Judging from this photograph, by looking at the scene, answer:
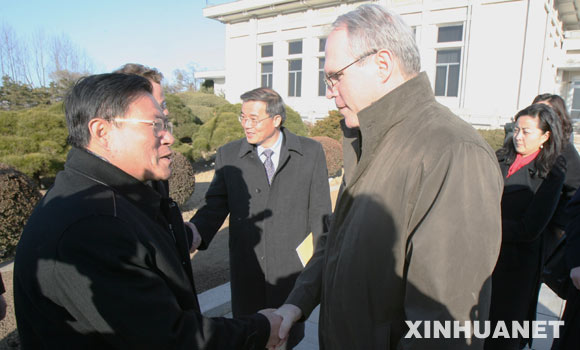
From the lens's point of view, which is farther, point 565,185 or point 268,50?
point 268,50

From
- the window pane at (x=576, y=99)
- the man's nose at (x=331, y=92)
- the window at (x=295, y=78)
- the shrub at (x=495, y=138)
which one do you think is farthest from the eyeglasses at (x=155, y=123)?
the window pane at (x=576, y=99)

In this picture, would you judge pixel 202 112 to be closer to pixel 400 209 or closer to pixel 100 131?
pixel 100 131

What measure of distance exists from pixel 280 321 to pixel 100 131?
122cm

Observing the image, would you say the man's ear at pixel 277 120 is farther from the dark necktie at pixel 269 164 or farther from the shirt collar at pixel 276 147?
the dark necktie at pixel 269 164

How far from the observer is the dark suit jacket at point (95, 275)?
4.12 feet

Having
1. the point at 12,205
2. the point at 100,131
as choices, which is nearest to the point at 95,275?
the point at 100,131

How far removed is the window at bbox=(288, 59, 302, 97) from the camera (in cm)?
2856

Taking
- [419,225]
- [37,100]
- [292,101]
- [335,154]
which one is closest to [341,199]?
[419,225]

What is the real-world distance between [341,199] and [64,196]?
107 cm

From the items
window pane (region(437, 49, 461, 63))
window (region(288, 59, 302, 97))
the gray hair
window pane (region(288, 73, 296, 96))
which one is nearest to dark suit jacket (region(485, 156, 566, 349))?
the gray hair

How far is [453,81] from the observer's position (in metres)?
22.0

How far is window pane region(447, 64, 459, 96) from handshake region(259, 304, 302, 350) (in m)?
22.9

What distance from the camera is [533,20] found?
18500 millimetres

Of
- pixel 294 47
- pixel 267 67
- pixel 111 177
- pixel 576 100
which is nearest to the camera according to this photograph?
pixel 111 177
